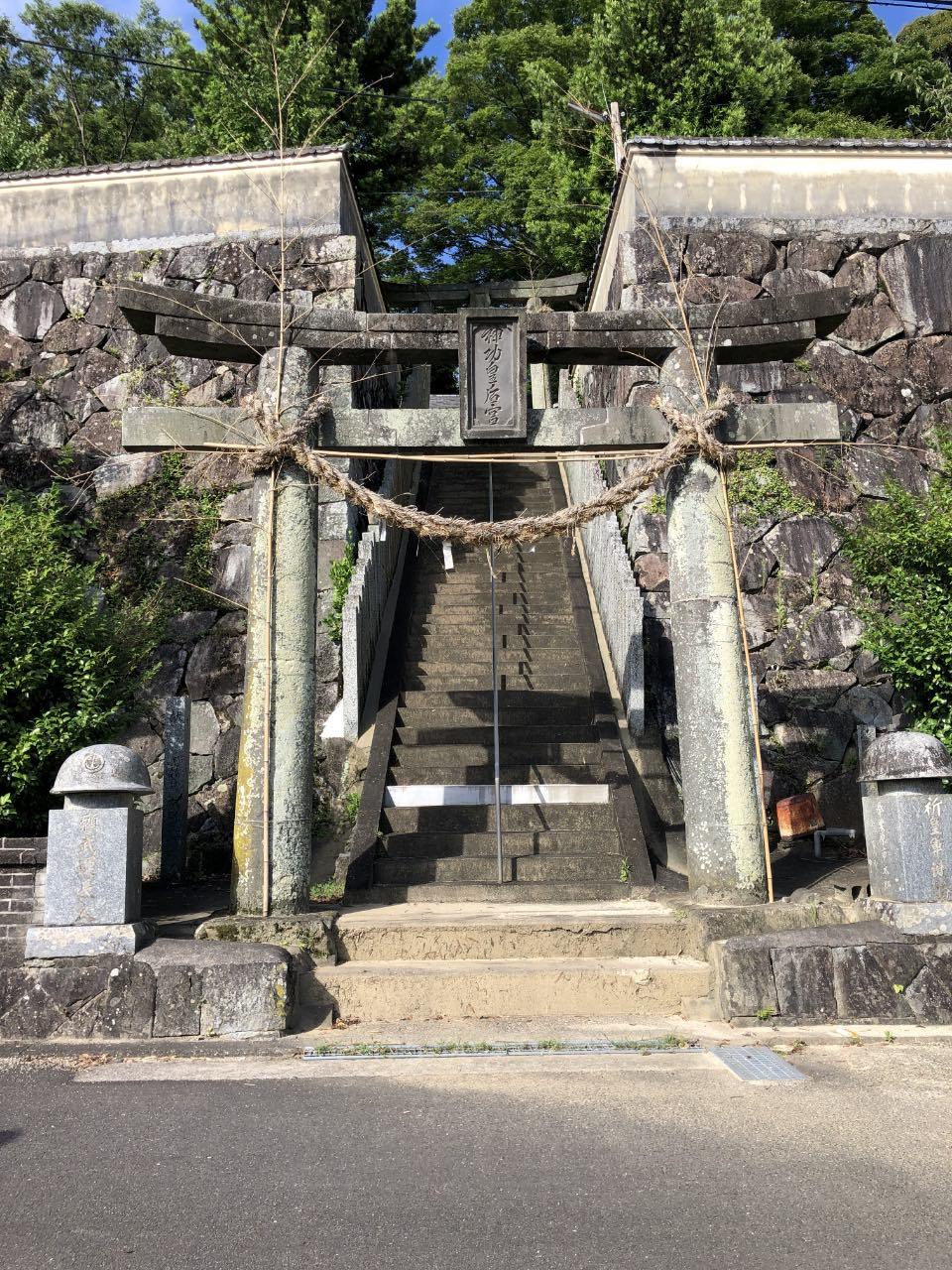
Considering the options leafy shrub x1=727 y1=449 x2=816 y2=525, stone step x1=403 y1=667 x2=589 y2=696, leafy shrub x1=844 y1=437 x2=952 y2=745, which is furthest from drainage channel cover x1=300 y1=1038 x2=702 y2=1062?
leafy shrub x1=727 y1=449 x2=816 y2=525

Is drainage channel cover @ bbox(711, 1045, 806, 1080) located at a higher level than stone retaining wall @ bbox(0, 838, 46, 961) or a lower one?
lower

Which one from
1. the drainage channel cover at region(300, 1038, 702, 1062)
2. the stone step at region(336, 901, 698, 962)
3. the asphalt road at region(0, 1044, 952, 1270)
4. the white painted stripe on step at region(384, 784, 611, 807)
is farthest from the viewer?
the white painted stripe on step at region(384, 784, 611, 807)

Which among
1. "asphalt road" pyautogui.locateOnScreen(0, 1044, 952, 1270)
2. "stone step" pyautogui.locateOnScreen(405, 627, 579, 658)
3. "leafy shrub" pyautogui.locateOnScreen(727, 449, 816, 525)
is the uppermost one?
"leafy shrub" pyautogui.locateOnScreen(727, 449, 816, 525)

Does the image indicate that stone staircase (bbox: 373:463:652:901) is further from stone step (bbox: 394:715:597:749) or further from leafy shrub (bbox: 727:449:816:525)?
leafy shrub (bbox: 727:449:816:525)

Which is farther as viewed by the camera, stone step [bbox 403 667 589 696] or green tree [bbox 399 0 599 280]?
green tree [bbox 399 0 599 280]

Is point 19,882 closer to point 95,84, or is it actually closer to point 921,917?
point 921,917

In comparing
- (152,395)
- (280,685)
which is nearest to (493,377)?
(280,685)

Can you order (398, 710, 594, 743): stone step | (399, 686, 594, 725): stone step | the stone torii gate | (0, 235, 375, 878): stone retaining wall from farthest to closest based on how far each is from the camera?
1. (0, 235, 375, 878): stone retaining wall
2. (399, 686, 594, 725): stone step
3. (398, 710, 594, 743): stone step
4. the stone torii gate

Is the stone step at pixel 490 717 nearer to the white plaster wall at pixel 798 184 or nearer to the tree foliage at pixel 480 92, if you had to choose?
the white plaster wall at pixel 798 184

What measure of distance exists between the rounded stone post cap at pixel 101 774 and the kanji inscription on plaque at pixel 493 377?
2.92 metres

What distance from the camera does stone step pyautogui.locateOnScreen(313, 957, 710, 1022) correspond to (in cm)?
544

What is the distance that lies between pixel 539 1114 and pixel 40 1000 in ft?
8.89

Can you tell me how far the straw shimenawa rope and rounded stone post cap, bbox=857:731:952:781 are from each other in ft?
6.84

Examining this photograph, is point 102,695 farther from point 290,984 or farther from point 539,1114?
point 539,1114
